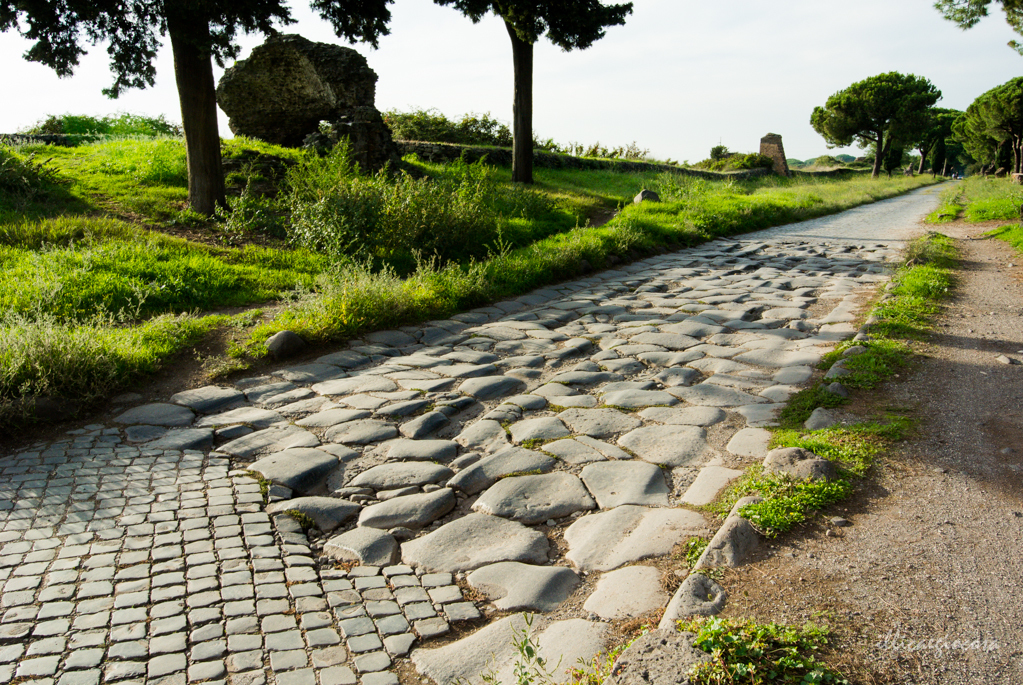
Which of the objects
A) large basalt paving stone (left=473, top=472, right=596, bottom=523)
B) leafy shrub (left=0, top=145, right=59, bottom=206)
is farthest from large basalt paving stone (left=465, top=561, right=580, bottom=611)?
leafy shrub (left=0, top=145, right=59, bottom=206)

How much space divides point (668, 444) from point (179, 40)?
8.76m

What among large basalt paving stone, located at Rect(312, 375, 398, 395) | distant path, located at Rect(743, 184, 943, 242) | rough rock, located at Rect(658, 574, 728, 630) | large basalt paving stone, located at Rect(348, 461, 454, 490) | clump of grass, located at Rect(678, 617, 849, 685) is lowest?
large basalt paving stone, located at Rect(348, 461, 454, 490)

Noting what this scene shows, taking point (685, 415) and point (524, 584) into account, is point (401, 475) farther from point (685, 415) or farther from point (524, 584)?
point (685, 415)

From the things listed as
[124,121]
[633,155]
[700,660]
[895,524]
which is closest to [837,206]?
[633,155]

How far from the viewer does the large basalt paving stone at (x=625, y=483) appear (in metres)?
3.17

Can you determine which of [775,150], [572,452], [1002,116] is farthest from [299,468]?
[1002,116]

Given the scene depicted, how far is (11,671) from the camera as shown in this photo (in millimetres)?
2127

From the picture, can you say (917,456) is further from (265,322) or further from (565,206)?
(565,206)

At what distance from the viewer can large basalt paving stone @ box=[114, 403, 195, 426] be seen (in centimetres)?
421

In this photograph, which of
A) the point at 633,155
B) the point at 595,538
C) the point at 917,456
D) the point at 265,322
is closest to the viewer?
the point at 595,538

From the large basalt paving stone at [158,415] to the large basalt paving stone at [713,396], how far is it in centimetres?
314

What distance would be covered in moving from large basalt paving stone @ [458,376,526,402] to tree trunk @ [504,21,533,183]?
440 inches

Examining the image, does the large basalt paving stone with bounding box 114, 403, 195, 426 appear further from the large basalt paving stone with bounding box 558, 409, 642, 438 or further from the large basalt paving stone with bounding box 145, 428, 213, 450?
the large basalt paving stone with bounding box 558, 409, 642, 438

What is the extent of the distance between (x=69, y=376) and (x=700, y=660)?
166 inches
